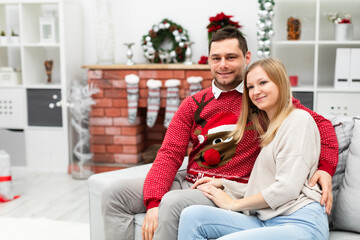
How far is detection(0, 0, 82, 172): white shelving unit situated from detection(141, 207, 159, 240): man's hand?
2.39 metres

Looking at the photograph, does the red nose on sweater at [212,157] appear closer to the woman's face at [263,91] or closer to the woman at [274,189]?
the woman at [274,189]

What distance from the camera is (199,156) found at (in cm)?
204

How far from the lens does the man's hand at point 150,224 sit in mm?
1798

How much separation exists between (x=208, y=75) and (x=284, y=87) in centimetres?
202

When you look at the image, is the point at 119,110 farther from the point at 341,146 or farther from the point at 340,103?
the point at 341,146

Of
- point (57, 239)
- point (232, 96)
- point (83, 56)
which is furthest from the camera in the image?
point (83, 56)

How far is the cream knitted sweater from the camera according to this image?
5.31 feet

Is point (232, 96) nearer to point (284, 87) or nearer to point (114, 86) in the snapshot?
point (284, 87)

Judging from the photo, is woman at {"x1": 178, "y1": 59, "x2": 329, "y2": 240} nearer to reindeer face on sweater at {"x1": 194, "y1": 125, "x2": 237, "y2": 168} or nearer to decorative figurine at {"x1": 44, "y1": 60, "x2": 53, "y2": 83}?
reindeer face on sweater at {"x1": 194, "y1": 125, "x2": 237, "y2": 168}

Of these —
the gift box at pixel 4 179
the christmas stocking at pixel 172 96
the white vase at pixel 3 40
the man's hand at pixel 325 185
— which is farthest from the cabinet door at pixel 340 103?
the white vase at pixel 3 40

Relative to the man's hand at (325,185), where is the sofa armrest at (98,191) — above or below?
below

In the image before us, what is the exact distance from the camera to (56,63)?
444 cm

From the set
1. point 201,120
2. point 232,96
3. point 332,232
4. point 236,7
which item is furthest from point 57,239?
point 236,7

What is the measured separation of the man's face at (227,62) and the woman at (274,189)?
205mm
